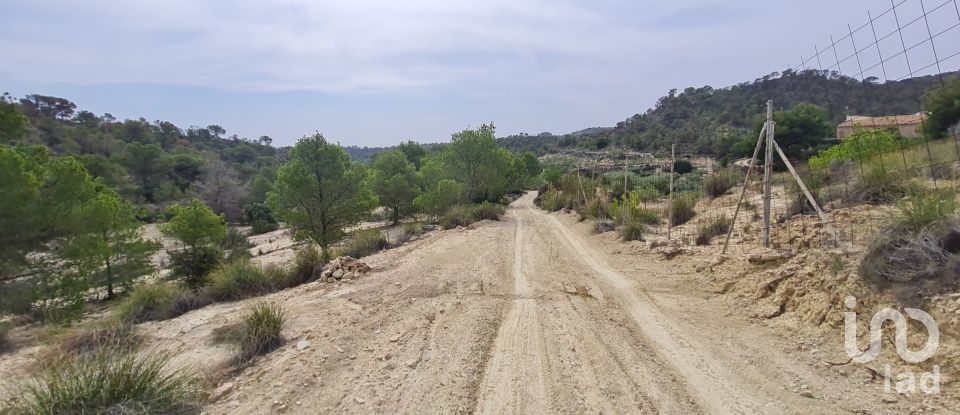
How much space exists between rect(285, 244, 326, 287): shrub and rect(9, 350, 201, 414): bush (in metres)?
5.55

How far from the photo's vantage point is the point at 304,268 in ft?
30.6

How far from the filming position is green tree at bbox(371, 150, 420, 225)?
3356 cm

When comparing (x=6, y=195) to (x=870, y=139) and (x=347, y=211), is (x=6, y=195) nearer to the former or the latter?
(x=347, y=211)

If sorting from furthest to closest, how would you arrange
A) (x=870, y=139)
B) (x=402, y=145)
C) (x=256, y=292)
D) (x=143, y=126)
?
(x=143, y=126)
(x=402, y=145)
(x=870, y=139)
(x=256, y=292)

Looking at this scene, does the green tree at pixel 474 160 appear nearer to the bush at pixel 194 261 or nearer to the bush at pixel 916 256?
the bush at pixel 194 261

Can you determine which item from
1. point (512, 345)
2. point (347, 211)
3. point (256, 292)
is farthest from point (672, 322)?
point (347, 211)

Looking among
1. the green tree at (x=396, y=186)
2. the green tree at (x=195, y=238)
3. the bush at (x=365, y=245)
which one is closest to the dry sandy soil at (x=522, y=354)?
the bush at (x=365, y=245)

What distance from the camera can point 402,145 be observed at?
59688 millimetres

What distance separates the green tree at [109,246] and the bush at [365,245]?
8277 mm

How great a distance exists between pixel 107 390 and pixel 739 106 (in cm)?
7707

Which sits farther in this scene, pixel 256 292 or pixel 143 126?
pixel 143 126

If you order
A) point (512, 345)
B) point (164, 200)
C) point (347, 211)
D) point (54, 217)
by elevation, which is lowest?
point (512, 345)

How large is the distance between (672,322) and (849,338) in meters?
1.60

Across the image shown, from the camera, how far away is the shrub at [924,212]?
4.19 meters
